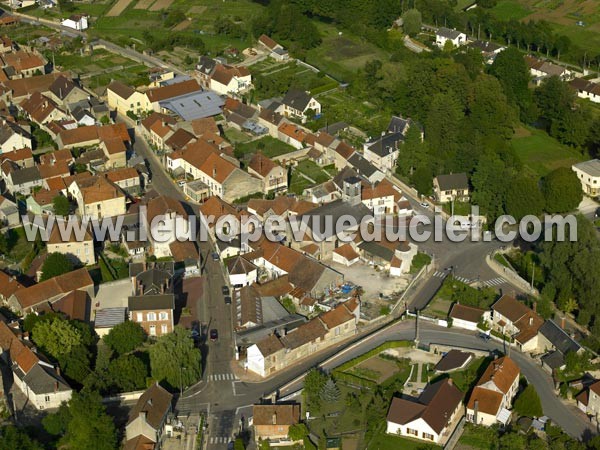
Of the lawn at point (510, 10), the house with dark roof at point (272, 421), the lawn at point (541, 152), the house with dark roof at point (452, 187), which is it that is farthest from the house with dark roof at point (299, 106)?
the lawn at point (510, 10)

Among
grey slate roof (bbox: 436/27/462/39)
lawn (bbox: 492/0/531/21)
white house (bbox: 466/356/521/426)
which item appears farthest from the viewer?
lawn (bbox: 492/0/531/21)

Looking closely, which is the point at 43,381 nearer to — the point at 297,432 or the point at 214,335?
the point at 214,335

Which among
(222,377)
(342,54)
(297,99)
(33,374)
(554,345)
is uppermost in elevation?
(33,374)

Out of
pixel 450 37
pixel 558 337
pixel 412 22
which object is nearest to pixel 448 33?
pixel 450 37

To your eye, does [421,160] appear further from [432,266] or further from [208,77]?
[208,77]

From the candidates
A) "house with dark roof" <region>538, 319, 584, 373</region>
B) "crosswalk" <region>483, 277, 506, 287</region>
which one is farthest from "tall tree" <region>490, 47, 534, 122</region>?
"house with dark roof" <region>538, 319, 584, 373</region>

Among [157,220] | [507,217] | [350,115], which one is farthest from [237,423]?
[350,115]

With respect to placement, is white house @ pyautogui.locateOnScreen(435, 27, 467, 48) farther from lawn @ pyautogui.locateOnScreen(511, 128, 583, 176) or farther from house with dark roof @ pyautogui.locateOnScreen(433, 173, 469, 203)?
house with dark roof @ pyautogui.locateOnScreen(433, 173, 469, 203)
